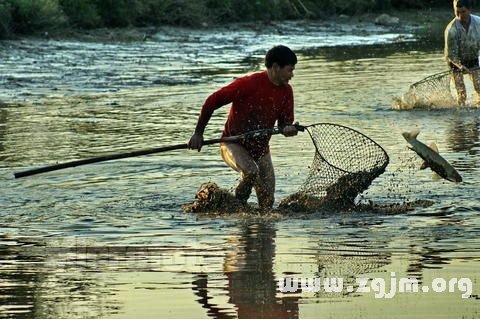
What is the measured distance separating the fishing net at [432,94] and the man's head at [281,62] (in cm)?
723

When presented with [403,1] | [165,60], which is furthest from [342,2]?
[165,60]

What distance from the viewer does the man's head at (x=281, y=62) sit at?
416 inches

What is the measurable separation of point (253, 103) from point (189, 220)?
3.48 ft

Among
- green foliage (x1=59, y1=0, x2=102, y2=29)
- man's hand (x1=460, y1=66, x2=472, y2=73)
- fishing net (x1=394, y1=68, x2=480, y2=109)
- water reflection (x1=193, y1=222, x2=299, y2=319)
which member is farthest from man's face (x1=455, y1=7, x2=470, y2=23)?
green foliage (x1=59, y1=0, x2=102, y2=29)

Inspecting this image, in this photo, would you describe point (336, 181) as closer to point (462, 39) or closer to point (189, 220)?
point (189, 220)

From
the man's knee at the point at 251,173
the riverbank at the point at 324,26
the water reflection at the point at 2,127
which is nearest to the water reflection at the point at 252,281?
the man's knee at the point at 251,173

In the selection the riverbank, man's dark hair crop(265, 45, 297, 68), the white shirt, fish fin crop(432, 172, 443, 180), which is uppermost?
man's dark hair crop(265, 45, 297, 68)

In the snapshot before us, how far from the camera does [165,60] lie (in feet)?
88.3

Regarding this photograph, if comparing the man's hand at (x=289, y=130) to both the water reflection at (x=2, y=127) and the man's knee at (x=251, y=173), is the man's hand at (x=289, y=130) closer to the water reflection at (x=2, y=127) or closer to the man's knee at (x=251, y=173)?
the man's knee at (x=251, y=173)

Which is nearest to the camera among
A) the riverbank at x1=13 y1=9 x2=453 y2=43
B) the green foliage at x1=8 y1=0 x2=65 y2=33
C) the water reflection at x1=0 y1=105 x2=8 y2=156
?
the water reflection at x1=0 y1=105 x2=8 y2=156

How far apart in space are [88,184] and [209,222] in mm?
2293

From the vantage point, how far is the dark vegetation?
29209mm

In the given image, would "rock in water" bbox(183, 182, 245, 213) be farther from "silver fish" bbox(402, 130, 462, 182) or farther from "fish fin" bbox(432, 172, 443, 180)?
"fish fin" bbox(432, 172, 443, 180)

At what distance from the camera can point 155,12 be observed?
34.6 metres
